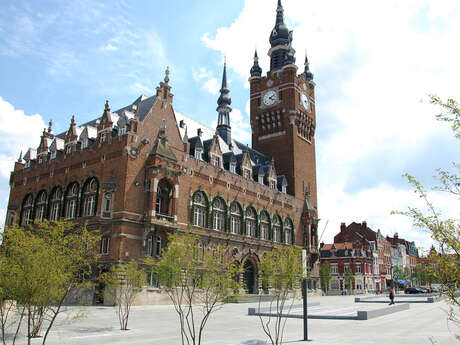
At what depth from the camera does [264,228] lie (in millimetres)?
56344

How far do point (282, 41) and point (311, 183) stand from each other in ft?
84.9

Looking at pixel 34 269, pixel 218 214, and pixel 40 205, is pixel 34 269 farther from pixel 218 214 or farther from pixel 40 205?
pixel 40 205

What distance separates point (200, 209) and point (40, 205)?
18914mm

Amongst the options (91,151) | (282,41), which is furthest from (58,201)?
(282,41)

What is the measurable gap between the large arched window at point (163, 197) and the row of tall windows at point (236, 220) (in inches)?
164

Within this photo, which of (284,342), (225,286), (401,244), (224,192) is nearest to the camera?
(225,286)

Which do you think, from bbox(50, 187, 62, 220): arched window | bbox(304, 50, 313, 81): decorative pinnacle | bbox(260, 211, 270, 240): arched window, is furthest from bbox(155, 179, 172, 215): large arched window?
bbox(304, 50, 313, 81): decorative pinnacle

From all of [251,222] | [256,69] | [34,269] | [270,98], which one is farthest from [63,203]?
[256,69]

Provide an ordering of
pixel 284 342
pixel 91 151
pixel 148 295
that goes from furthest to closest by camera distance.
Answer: pixel 91 151 → pixel 148 295 → pixel 284 342

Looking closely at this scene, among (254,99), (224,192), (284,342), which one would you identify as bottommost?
(284,342)

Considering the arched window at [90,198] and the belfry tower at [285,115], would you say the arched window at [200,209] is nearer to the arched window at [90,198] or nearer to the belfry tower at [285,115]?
the arched window at [90,198]

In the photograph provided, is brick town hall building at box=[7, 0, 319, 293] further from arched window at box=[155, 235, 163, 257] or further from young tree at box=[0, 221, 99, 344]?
young tree at box=[0, 221, 99, 344]

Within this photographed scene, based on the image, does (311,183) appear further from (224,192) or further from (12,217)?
(12,217)

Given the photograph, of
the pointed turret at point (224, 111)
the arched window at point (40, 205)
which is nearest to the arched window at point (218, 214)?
the pointed turret at point (224, 111)
